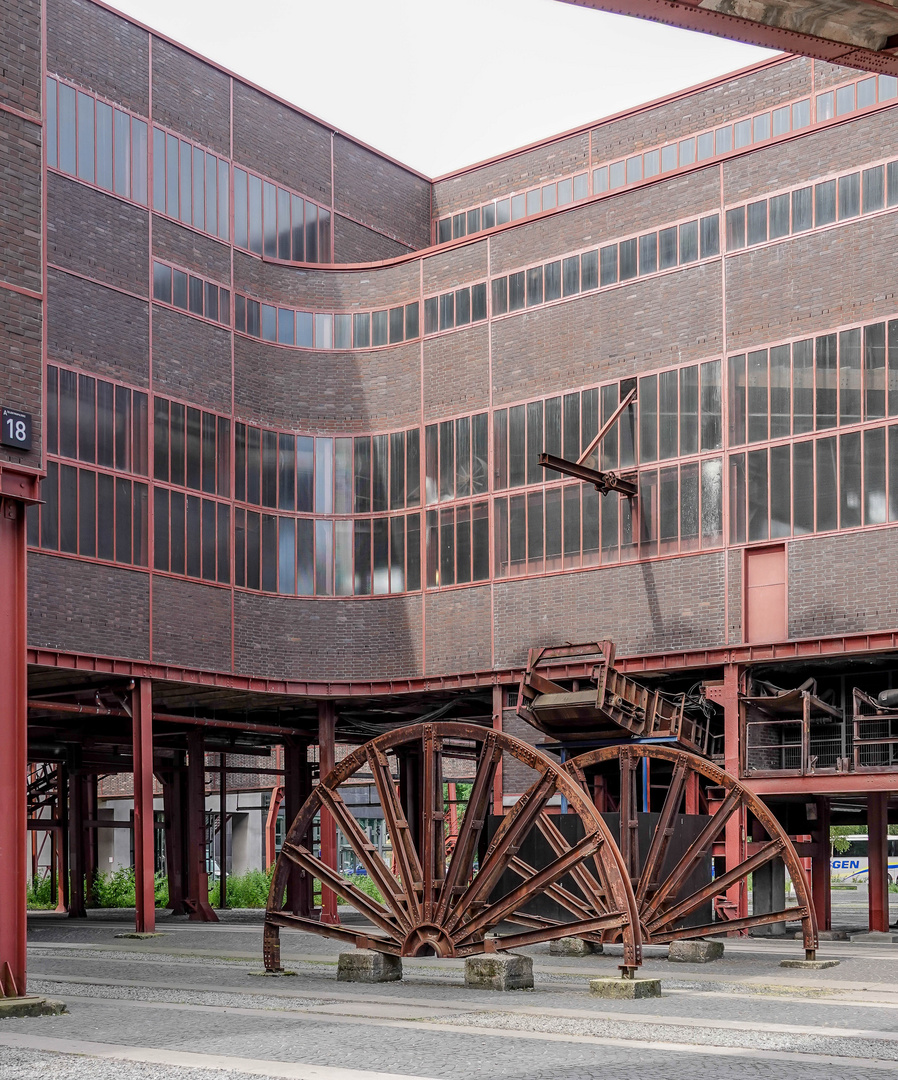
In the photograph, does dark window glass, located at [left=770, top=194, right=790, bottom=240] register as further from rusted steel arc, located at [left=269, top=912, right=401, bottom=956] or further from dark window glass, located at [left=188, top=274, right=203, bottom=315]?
rusted steel arc, located at [left=269, top=912, right=401, bottom=956]

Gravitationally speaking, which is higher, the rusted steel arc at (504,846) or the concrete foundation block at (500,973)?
the rusted steel arc at (504,846)

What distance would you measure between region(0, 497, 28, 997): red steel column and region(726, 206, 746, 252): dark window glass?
2078 centimetres

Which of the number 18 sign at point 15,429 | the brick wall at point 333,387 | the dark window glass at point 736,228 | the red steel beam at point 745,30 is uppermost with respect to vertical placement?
the dark window glass at point 736,228

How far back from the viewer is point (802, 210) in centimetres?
3253

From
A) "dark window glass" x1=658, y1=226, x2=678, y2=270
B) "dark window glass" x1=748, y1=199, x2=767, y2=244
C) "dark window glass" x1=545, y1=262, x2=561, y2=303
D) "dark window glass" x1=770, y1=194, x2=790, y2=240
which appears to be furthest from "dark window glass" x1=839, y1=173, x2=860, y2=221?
"dark window glass" x1=545, y1=262, x2=561, y2=303

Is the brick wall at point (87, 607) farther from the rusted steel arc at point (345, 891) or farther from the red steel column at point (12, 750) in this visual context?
the red steel column at point (12, 750)

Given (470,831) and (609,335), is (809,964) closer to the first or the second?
(470,831)

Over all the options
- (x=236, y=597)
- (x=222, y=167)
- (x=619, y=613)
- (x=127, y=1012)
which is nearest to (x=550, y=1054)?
(x=127, y=1012)

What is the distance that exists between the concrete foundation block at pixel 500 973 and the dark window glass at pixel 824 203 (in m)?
19.8

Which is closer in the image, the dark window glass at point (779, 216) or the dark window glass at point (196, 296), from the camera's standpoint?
the dark window glass at point (779, 216)

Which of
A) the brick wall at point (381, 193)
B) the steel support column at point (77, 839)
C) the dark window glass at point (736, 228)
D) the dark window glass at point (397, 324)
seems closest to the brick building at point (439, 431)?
the dark window glass at point (736, 228)

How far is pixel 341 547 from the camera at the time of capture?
128 feet

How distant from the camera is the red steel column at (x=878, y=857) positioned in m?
32.6

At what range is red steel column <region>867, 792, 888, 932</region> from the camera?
3262 cm
